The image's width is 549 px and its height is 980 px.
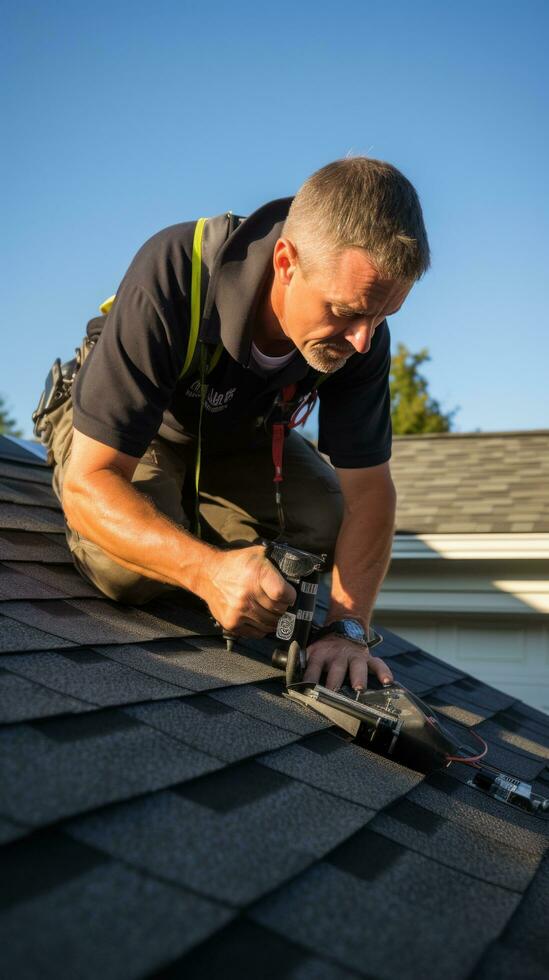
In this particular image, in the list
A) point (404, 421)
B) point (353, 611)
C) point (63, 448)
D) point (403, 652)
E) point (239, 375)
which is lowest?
point (403, 652)

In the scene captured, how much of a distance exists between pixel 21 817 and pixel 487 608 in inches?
228

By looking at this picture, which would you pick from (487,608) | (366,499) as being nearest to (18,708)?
(366,499)

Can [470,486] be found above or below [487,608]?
above

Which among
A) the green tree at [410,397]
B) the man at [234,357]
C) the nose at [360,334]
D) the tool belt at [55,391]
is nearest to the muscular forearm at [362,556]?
the man at [234,357]

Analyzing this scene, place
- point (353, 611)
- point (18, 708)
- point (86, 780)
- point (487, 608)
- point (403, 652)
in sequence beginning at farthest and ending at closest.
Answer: point (487, 608) → point (403, 652) → point (353, 611) → point (18, 708) → point (86, 780)

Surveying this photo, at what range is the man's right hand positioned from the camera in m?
2.00

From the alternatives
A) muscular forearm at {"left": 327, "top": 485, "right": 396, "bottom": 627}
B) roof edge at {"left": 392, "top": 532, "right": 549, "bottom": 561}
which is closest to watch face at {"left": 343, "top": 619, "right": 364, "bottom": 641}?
muscular forearm at {"left": 327, "top": 485, "right": 396, "bottom": 627}

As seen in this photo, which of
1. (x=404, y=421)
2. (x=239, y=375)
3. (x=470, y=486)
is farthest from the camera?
(x=404, y=421)

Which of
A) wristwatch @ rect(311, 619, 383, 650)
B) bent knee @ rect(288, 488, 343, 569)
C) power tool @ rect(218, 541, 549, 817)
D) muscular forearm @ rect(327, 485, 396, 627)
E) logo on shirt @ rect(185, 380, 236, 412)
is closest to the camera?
power tool @ rect(218, 541, 549, 817)

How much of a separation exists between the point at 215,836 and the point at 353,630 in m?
1.41

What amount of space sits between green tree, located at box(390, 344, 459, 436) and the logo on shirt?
17015 millimetres

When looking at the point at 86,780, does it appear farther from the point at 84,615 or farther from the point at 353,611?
the point at 353,611

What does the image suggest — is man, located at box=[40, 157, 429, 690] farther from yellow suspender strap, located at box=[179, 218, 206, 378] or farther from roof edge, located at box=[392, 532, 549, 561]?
roof edge, located at box=[392, 532, 549, 561]

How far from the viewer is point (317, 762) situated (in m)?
1.65
